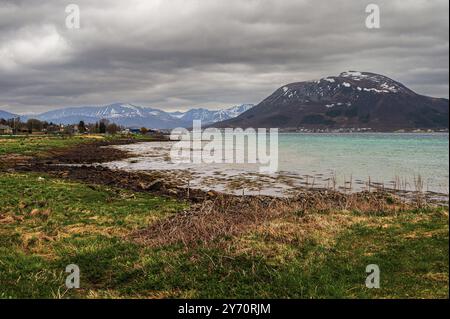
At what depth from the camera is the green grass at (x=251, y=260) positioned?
975 centimetres

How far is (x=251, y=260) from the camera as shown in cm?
1139

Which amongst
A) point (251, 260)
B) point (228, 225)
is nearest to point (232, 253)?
point (251, 260)

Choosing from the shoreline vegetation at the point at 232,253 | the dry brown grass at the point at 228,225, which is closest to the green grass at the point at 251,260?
the shoreline vegetation at the point at 232,253

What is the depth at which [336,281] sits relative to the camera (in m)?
9.83

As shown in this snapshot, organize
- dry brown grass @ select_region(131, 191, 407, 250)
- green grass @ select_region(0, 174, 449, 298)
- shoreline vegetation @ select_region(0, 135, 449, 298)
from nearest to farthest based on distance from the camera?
green grass @ select_region(0, 174, 449, 298) < shoreline vegetation @ select_region(0, 135, 449, 298) < dry brown grass @ select_region(131, 191, 407, 250)

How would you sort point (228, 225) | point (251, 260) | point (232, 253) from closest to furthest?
point (251, 260) < point (232, 253) < point (228, 225)

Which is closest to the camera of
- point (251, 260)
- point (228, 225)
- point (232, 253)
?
point (251, 260)

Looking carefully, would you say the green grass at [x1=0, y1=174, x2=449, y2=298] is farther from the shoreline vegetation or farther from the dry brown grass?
the dry brown grass

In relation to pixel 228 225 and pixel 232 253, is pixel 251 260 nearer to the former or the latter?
pixel 232 253

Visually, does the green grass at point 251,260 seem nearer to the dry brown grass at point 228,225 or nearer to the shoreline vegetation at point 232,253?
the shoreline vegetation at point 232,253

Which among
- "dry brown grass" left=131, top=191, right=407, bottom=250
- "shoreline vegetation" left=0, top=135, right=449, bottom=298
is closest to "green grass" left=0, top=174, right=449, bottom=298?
"shoreline vegetation" left=0, top=135, right=449, bottom=298

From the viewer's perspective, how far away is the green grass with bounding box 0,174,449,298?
32.0 ft
